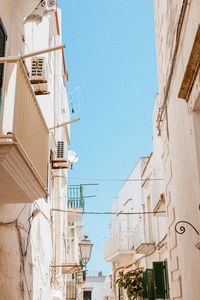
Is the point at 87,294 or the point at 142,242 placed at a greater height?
the point at 142,242

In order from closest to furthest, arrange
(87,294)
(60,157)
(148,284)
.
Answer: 1. (60,157)
2. (148,284)
3. (87,294)

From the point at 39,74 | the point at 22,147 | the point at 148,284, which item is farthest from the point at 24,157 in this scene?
the point at 148,284

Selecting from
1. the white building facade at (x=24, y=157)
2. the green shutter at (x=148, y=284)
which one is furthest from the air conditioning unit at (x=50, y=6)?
the green shutter at (x=148, y=284)

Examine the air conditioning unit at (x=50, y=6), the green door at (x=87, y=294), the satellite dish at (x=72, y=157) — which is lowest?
the green door at (x=87, y=294)

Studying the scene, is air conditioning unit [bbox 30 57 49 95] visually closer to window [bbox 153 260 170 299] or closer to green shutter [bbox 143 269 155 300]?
window [bbox 153 260 170 299]

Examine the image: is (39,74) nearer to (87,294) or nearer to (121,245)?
(121,245)

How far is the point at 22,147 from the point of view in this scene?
5316 mm

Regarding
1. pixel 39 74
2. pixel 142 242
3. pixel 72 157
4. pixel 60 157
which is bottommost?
pixel 142 242

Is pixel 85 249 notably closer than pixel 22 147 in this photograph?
No

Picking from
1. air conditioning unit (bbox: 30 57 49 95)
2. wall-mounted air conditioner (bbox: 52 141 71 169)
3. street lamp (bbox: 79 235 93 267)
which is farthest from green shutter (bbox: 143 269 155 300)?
air conditioning unit (bbox: 30 57 49 95)

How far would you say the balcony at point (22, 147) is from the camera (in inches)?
201

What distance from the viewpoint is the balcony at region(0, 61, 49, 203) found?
16.7ft

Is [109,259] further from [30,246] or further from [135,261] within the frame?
[30,246]

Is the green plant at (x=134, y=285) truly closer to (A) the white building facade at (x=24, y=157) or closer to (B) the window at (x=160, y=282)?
(B) the window at (x=160, y=282)
